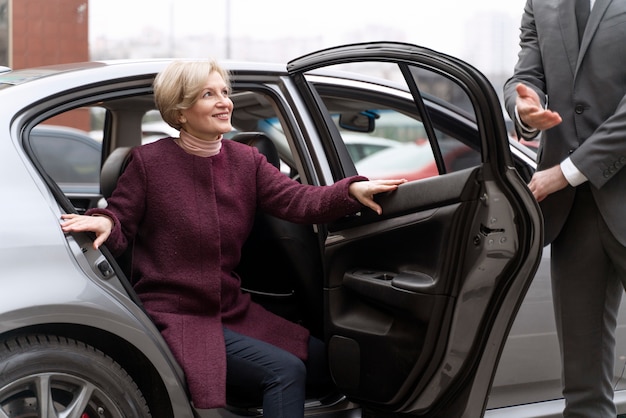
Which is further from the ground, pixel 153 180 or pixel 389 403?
pixel 153 180

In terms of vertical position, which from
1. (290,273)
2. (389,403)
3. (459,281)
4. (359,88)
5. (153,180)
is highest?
(359,88)

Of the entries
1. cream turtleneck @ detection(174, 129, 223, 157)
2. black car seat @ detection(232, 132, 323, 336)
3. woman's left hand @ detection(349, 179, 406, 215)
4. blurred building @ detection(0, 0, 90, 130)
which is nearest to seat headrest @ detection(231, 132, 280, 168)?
black car seat @ detection(232, 132, 323, 336)

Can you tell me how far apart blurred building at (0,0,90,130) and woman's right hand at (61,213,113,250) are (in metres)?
12.6

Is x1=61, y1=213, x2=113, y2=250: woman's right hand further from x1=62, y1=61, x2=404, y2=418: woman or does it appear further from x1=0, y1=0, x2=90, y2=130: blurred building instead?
x1=0, y1=0, x2=90, y2=130: blurred building

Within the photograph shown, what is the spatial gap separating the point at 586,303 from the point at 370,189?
29.6 inches

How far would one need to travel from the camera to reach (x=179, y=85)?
280cm

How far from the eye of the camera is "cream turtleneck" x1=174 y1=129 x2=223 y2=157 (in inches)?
113

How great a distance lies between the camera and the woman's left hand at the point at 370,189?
2756 millimetres

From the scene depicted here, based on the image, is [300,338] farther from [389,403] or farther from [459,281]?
[459,281]

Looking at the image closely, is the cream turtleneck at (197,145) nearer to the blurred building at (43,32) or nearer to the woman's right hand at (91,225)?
the woman's right hand at (91,225)

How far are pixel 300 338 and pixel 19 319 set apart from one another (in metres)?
0.98

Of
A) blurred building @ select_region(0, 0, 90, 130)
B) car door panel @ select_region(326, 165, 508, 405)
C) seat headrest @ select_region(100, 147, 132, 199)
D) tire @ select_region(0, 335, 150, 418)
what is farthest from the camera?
blurred building @ select_region(0, 0, 90, 130)

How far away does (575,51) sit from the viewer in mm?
2795

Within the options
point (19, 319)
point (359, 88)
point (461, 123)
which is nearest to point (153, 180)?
point (19, 319)
